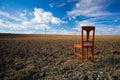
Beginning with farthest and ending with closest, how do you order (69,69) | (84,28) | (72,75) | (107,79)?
(84,28) < (69,69) < (72,75) < (107,79)

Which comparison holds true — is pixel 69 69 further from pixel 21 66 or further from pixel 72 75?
pixel 21 66

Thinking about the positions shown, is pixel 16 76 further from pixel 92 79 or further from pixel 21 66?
pixel 92 79

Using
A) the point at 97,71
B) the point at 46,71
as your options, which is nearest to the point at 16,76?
the point at 46,71

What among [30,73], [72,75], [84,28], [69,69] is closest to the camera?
[72,75]

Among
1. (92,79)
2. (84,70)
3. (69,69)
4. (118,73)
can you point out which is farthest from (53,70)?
(118,73)

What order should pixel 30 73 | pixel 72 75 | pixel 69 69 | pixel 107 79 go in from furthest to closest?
1. pixel 69 69
2. pixel 30 73
3. pixel 72 75
4. pixel 107 79

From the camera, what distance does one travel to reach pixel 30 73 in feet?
15.6

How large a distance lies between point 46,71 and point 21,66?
148cm

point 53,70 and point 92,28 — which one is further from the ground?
point 92,28

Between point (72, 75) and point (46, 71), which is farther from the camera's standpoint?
point (46, 71)

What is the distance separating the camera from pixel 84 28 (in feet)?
17.8

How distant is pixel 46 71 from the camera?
4.91m

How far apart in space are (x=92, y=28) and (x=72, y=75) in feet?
7.70

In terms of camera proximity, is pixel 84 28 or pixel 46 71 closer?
pixel 46 71
